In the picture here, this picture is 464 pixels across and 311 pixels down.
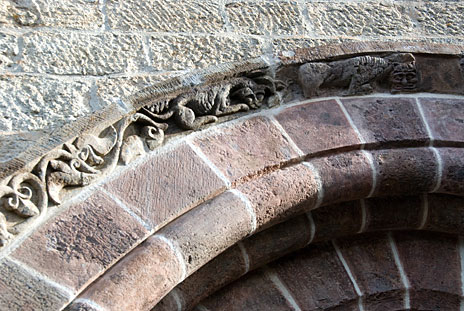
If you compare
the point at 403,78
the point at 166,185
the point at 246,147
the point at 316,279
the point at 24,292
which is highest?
the point at 403,78

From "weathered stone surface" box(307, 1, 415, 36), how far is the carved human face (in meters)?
0.25

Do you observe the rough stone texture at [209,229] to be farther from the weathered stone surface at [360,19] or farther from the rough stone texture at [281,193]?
the weathered stone surface at [360,19]

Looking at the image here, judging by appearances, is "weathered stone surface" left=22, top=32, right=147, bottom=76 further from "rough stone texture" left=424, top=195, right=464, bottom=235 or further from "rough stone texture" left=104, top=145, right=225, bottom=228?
"rough stone texture" left=424, top=195, right=464, bottom=235

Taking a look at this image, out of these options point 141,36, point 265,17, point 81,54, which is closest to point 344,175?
point 265,17

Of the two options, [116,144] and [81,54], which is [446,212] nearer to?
[116,144]

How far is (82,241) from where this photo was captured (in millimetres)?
2533

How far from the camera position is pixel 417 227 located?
3291 mm

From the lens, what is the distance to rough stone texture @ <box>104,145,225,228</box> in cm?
267

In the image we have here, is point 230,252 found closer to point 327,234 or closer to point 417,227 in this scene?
point 327,234

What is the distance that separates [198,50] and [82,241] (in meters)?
1.10

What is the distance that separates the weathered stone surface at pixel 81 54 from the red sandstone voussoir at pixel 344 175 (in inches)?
35.4

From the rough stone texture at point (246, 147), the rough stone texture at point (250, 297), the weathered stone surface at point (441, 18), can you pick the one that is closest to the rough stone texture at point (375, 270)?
the rough stone texture at point (250, 297)

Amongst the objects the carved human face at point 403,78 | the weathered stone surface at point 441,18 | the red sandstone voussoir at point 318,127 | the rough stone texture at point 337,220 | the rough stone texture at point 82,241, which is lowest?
the rough stone texture at point 82,241

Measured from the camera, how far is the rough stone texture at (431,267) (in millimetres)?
3178
